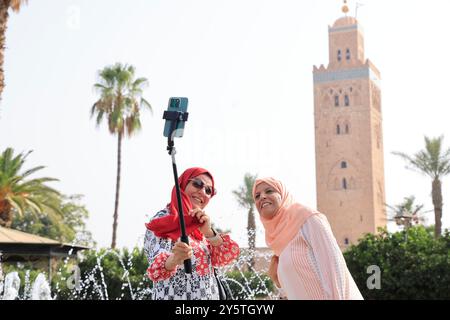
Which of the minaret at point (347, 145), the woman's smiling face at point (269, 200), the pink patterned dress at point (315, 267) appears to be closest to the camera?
the pink patterned dress at point (315, 267)

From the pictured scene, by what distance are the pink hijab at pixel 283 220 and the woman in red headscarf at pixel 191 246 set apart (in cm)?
31

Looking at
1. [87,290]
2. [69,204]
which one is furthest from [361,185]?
[87,290]

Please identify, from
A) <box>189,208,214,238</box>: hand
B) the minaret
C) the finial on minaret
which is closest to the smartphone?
<box>189,208,214,238</box>: hand

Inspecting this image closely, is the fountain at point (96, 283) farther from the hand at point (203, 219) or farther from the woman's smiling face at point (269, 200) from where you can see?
the woman's smiling face at point (269, 200)

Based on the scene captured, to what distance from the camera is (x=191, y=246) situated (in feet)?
13.3

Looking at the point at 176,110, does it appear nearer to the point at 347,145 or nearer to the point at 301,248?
the point at 301,248

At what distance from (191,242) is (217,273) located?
0.79 feet

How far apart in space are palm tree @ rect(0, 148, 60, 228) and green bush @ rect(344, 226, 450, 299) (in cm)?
1111

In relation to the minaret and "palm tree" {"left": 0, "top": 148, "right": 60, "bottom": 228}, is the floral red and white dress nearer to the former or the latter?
"palm tree" {"left": 0, "top": 148, "right": 60, "bottom": 228}

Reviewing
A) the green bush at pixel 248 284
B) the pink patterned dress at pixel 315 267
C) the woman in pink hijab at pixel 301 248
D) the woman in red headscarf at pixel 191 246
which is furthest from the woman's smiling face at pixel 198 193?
the green bush at pixel 248 284

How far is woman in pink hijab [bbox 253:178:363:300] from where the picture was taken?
354 centimetres

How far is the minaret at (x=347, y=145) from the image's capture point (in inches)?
2328

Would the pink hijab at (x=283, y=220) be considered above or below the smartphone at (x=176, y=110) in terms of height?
below

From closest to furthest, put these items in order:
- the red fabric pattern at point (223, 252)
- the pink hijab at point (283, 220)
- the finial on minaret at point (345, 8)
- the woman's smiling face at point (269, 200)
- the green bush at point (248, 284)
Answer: the pink hijab at point (283, 220) < the woman's smiling face at point (269, 200) < the red fabric pattern at point (223, 252) < the green bush at point (248, 284) < the finial on minaret at point (345, 8)
